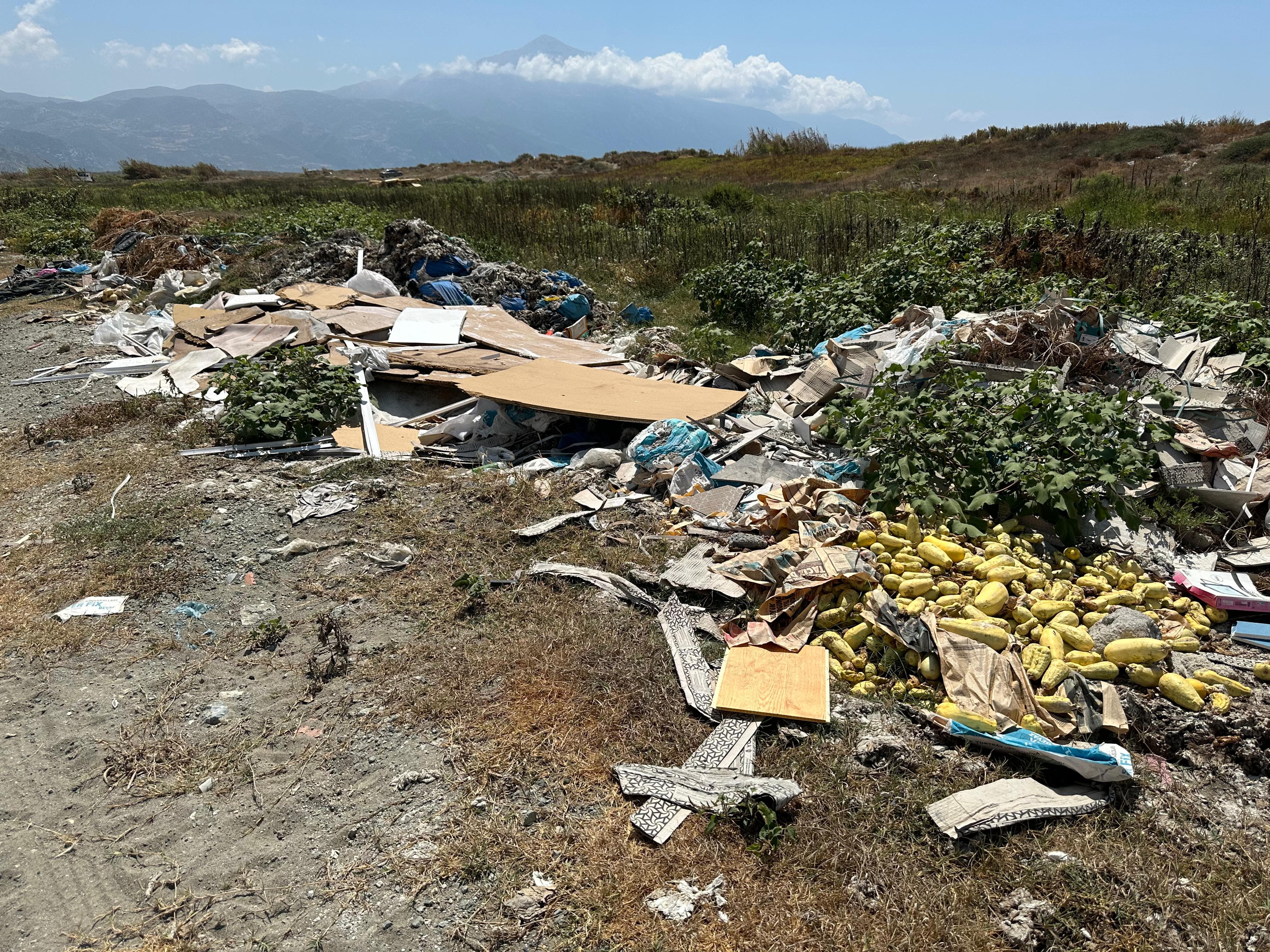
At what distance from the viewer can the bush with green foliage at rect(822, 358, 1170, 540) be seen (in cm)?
377

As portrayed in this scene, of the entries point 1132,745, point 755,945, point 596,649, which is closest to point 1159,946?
point 1132,745

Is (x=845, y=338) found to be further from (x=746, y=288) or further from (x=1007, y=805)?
(x=1007, y=805)

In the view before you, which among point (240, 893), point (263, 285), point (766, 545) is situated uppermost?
point (263, 285)

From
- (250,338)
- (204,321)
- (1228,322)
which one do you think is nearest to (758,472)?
(1228,322)

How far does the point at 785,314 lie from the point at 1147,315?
11.3 ft

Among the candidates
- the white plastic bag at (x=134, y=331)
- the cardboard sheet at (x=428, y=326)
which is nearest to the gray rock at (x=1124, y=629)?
the cardboard sheet at (x=428, y=326)

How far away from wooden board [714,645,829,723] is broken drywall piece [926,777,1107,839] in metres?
0.58

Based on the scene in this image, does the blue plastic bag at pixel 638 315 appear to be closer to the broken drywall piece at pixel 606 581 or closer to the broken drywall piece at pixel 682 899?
the broken drywall piece at pixel 606 581

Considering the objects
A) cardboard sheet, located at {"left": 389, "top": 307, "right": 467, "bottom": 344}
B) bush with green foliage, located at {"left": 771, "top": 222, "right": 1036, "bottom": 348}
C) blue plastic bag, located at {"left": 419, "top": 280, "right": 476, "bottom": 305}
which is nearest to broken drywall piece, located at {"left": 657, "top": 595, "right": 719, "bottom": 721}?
bush with green foliage, located at {"left": 771, "top": 222, "right": 1036, "bottom": 348}

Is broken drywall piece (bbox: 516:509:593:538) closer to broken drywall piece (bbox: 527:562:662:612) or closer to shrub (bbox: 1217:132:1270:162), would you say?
broken drywall piece (bbox: 527:562:662:612)

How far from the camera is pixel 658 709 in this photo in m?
3.13

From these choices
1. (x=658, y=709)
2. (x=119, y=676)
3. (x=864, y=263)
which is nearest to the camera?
(x=658, y=709)

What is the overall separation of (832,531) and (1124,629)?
1390 mm

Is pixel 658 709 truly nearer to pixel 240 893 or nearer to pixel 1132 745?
pixel 240 893
